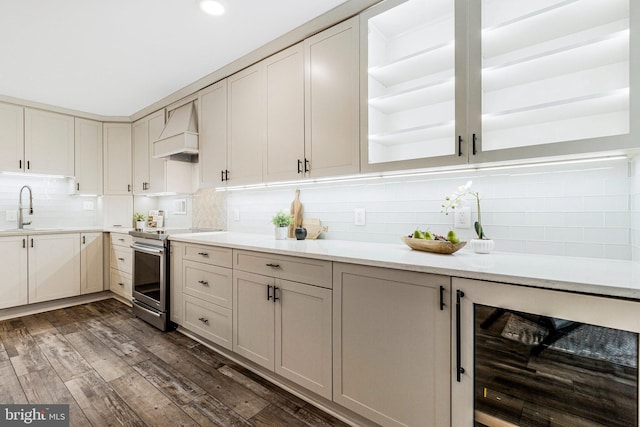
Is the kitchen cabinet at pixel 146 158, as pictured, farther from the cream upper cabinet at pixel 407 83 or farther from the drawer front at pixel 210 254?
the cream upper cabinet at pixel 407 83

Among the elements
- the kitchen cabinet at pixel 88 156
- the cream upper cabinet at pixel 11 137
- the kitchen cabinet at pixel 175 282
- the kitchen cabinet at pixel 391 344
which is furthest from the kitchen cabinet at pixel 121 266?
the kitchen cabinet at pixel 391 344

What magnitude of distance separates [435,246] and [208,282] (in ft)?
5.74

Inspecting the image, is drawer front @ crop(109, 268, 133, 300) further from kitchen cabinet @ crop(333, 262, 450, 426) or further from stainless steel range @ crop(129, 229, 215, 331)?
kitchen cabinet @ crop(333, 262, 450, 426)

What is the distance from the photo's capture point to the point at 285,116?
7.70ft

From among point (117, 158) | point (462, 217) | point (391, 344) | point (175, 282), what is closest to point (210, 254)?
point (175, 282)

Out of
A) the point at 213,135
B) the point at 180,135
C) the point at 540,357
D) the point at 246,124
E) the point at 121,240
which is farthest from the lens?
Result: the point at 121,240

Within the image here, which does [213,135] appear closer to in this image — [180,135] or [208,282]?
[180,135]

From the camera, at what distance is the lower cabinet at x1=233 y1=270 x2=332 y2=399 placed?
1.71m

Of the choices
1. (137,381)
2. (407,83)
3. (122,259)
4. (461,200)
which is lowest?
(137,381)

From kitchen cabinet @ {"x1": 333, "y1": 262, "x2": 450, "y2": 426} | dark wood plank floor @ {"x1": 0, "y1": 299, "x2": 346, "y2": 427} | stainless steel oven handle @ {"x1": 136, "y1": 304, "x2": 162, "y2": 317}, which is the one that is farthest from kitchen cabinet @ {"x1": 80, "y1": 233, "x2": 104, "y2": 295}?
kitchen cabinet @ {"x1": 333, "y1": 262, "x2": 450, "y2": 426}

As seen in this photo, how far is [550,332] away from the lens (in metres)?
1.09

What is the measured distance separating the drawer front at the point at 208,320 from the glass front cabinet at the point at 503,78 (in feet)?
5.10

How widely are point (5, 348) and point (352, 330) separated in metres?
3.00

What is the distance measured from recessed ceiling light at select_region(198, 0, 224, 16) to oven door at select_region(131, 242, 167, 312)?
1.99m
